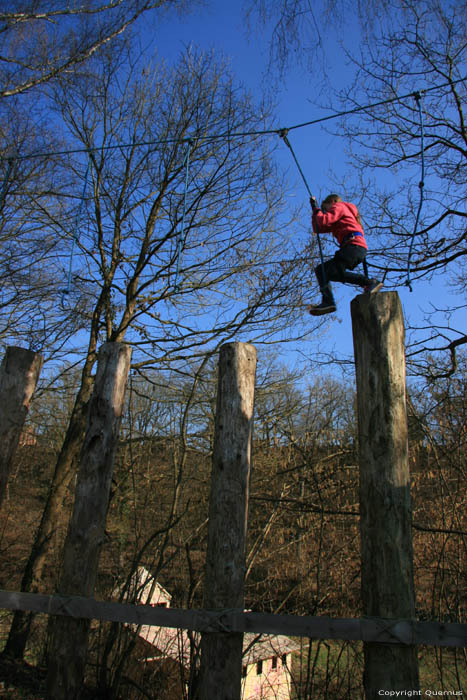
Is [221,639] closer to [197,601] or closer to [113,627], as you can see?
[113,627]

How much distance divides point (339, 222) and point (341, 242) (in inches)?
7.3

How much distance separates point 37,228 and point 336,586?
663 cm

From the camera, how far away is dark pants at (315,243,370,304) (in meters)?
4.52

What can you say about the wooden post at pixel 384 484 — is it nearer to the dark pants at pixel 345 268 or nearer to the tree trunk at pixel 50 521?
the dark pants at pixel 345 268

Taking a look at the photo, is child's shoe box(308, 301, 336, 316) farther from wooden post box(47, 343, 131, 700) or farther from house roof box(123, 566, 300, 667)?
house roof box(123, 566, 300, 667)

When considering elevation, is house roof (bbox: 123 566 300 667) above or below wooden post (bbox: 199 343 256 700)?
below

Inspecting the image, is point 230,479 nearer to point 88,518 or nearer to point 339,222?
point 88,518

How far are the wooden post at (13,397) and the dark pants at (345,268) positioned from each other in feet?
8.60

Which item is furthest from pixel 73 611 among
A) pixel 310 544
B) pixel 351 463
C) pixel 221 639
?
pixel 351 463

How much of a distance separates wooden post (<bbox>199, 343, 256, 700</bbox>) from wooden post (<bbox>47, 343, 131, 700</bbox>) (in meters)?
0.79

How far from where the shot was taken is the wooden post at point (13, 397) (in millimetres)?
3746

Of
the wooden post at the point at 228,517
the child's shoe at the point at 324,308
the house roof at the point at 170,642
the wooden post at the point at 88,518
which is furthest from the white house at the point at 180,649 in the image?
the child's shoe at the point at 324,308

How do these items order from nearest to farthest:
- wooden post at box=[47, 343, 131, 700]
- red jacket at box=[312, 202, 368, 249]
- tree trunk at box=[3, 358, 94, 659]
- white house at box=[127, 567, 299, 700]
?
wooden post at box=[47, 343, 131, 700] < white house at box=[127, 567, 299, 700] < red jacket at box=[312, 202, 368, 249] < tree trunk at box=[3, 358, 94, 659]

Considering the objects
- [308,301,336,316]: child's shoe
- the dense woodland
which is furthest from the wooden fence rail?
[308,301,336,316]: child's shoe
